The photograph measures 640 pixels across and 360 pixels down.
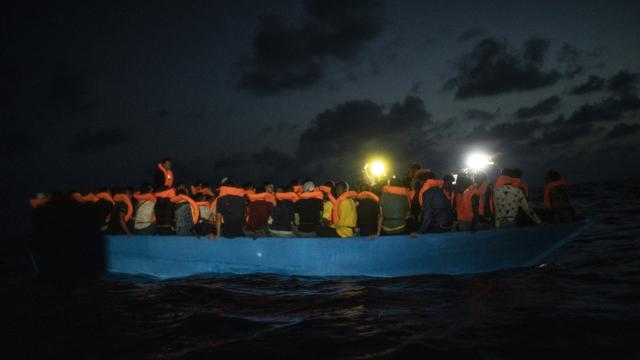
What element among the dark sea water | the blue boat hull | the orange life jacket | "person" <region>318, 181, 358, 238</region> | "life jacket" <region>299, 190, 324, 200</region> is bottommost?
the dark sea water

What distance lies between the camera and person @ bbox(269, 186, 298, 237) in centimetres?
1037

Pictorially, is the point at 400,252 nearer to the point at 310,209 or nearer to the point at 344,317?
the point at 310,209

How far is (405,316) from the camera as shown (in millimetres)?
6688

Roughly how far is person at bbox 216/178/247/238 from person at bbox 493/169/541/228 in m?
5.85

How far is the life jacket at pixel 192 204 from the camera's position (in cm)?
1081

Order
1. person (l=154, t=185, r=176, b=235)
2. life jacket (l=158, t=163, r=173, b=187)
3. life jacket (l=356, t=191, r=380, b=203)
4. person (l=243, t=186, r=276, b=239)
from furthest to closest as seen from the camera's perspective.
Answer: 1. life jacket (l=158, t=163, r=173, b=187)
2. person (l=154, t=185, r=176, b=235)
3. person (l=243, t=186, r=276, b=239)
4. life jacket (l=356, t=191, r=380, b=203)

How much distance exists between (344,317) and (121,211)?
7.87 meters

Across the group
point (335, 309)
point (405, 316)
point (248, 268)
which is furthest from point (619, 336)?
point (248, 268)

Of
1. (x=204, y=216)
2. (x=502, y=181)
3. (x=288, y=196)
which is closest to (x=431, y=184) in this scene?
(x=502, y=181)

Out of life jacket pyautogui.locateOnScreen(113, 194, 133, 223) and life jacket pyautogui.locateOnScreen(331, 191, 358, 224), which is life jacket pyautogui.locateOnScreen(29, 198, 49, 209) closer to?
life jacket pyautogui.locateOnScreen(113, 194, 133, 223)

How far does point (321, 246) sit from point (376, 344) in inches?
154

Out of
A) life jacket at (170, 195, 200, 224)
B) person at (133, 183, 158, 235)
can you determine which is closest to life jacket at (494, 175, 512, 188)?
life jacket at (170, 195, 200, 224)

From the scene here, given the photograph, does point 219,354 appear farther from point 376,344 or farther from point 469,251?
point 469,251

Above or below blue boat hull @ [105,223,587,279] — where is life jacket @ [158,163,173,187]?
above
